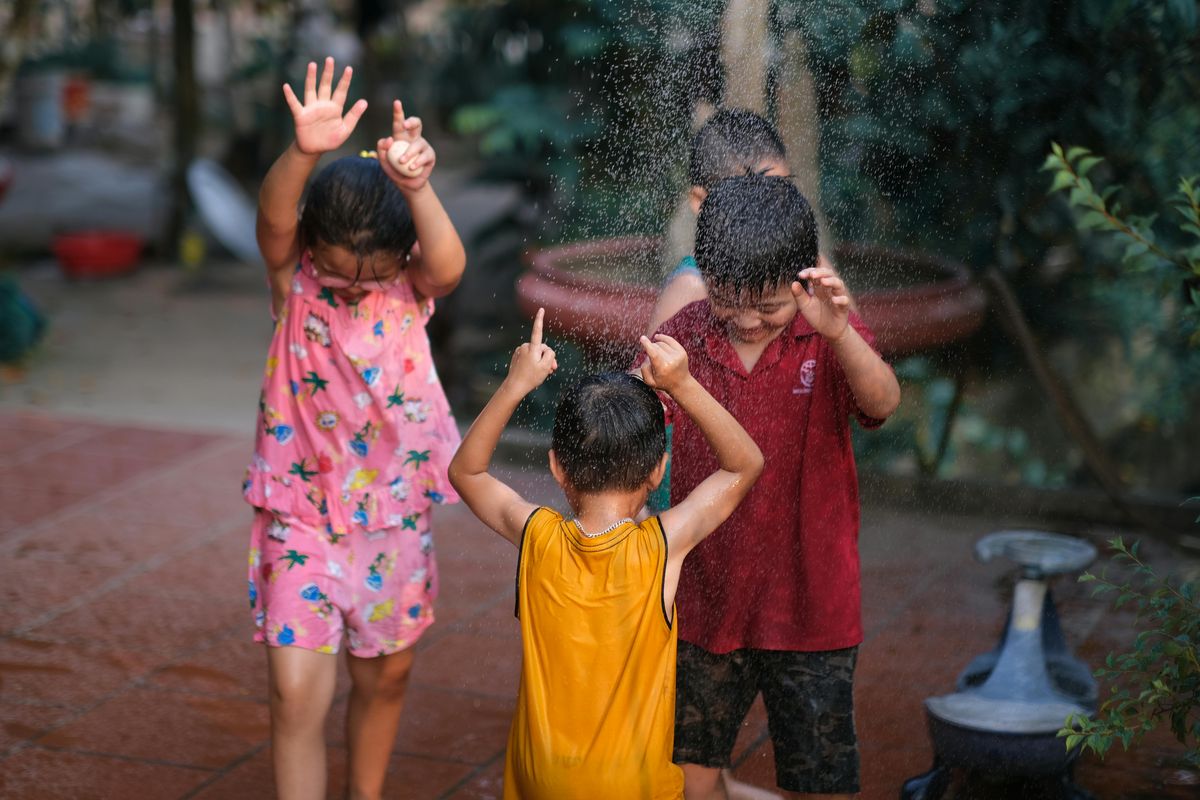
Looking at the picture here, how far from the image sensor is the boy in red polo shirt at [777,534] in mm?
2340

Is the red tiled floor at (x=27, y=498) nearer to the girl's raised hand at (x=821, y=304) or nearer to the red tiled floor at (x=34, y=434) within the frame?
the red tiled floor at (x=34, y=434)

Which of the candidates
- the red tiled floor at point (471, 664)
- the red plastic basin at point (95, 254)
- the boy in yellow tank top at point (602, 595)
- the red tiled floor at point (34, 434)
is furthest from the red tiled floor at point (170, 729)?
the red plastic basin at point (95, 254)

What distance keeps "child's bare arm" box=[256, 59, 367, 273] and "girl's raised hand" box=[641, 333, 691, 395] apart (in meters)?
0.72

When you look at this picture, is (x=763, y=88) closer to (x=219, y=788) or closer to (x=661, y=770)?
(x=661, y=770)

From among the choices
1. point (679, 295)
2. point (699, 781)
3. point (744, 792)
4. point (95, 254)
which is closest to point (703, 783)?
point (699, 781)

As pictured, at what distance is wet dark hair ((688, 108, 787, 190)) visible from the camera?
2.53 meters

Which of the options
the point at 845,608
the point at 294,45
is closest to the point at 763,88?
the point at 845,608

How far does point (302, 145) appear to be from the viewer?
2557mm

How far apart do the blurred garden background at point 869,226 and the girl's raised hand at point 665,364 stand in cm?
97

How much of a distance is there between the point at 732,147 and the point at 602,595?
2.86ft

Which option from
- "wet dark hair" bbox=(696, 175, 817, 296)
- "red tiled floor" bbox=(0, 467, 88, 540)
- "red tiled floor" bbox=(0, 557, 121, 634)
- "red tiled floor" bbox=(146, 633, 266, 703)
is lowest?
"red tiled floor" bbox=(0, 467, 88, 540)

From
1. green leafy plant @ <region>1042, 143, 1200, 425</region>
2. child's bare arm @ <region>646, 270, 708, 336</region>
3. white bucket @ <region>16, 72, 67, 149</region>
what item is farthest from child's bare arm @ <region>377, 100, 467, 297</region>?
white bucket @ <region>16, 72, 67, 149</region>

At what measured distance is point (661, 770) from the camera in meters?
2.16

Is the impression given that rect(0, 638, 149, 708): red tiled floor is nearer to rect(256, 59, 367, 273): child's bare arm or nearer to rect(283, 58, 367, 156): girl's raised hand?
rect(256, 59, 367, 273): child's bare arm
